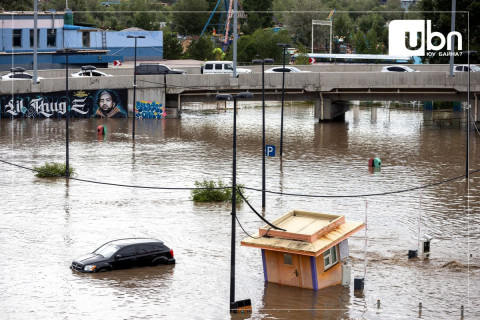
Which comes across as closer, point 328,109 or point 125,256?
point 125,256

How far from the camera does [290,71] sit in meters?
71.1

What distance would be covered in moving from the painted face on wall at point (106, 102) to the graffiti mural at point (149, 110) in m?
2.03

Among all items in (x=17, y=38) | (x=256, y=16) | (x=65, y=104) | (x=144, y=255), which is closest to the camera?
(x=144, y=255)

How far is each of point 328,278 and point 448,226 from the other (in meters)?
10.1

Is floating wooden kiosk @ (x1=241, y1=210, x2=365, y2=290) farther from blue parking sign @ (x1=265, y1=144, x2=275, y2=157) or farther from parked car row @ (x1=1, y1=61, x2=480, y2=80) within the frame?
parked car row @ (x1=1, y1=61, x2=480, y2=80)

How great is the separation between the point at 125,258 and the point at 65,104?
43.5 meters

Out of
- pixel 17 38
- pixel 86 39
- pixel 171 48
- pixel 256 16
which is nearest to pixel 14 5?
pixel 171 48

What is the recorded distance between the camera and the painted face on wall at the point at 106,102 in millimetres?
70287

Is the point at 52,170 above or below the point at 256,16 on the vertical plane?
below

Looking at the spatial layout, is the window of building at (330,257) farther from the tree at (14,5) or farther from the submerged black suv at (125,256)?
the tree at (14,5)

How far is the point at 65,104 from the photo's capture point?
7006 cm

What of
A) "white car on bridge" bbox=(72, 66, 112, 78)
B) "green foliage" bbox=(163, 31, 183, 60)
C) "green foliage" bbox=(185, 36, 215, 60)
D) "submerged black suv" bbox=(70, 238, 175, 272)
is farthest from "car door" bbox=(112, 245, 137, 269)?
"green foliage" bbox=(185, 36, 215, 60)

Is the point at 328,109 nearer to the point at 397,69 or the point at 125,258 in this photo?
the point at 397,69

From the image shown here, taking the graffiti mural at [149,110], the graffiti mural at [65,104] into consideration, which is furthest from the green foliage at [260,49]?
the graffiti mural at [65,104]
